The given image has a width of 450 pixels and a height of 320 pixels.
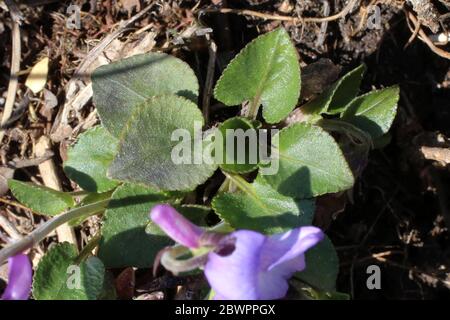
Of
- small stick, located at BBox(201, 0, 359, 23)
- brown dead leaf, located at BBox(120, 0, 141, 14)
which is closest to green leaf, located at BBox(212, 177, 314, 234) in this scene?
small stick, located at BBox(201, 0, 359, 23)

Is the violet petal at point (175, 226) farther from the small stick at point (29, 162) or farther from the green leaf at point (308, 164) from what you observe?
the small stick at point (29, 162)

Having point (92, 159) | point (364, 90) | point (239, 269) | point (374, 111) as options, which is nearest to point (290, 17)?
point (364, 90)

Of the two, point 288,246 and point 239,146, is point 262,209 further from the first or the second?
point 288,246

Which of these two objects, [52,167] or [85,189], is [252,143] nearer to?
[85,189]

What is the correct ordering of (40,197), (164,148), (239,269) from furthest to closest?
(40,197), (164,148), (239,269)

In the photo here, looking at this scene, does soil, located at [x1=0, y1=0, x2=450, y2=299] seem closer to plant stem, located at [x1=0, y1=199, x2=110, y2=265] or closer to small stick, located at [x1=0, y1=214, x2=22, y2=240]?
small stick, located at [x1=0, y1=214, x2=22, y2=240]

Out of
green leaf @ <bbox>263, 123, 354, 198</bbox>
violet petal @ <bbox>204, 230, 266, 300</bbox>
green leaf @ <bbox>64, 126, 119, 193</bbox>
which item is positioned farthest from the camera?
green leaf @ <bbox>64, 126, 119, 193</bbox>
